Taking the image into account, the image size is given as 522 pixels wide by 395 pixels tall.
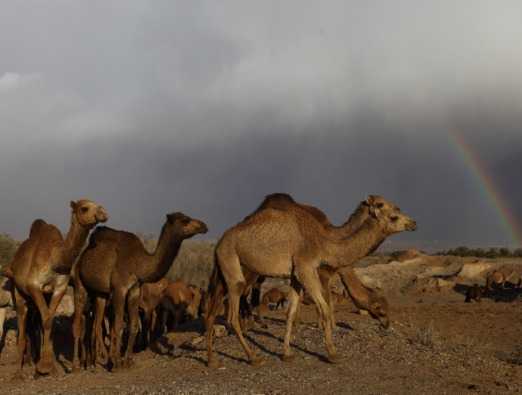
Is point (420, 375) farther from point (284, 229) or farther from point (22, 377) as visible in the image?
point (22, 377)

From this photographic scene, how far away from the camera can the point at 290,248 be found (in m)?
11.6

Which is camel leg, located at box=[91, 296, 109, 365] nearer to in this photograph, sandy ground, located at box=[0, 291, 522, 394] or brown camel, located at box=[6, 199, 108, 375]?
sandy ground, located at box=[0, 291, 522, 394]

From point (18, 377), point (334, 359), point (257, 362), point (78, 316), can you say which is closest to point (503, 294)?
point (334, 359)

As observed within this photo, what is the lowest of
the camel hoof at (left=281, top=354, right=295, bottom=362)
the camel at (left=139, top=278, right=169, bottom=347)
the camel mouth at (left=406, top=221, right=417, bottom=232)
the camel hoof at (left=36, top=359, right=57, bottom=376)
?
the camel hoof at (left=36, top=359, right=57, bottom=376)

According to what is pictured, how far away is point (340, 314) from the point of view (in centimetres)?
1681

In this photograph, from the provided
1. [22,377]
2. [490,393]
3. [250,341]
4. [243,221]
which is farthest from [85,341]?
[490,393]

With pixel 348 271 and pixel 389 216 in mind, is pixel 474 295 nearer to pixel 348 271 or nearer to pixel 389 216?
pixel 348 271

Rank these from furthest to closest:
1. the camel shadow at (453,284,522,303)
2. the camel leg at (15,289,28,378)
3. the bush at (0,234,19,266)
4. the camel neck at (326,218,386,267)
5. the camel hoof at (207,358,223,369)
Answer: the bush at (0,234,19,266) → the camel shadow at (453,284,522,303) → the camel leg at (15,289,28,378) → the camel neck at (326,218,386,267) → the camel hoof at (207,358,223,369)

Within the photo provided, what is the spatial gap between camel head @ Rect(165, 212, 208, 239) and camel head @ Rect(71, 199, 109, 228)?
1137 millimetres

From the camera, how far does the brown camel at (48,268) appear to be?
11773mm

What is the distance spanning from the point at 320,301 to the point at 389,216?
1.91 metres

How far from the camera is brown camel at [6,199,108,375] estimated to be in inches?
464

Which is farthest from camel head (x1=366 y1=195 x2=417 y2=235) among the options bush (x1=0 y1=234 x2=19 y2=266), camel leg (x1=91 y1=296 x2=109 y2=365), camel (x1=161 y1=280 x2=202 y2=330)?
bush (x1=0 y1=234 x2=19 y2=266)

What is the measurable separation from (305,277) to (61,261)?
436 cm
